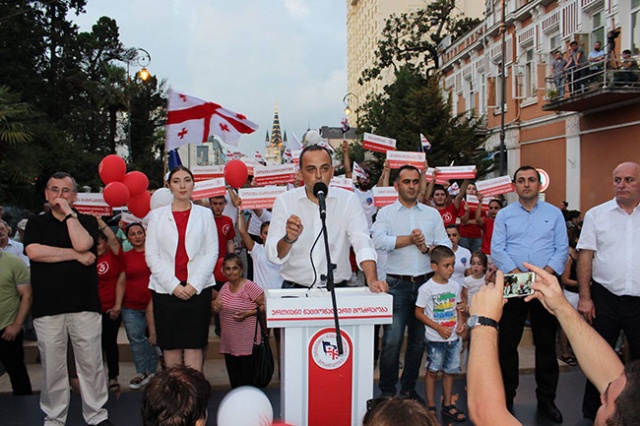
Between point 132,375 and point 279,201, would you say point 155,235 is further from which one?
point 132,375

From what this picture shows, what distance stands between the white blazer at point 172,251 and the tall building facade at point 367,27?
52.2m

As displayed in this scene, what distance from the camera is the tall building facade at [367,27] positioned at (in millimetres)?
68350

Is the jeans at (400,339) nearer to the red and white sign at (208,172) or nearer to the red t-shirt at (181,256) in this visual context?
the red t-shirt at (181,256)

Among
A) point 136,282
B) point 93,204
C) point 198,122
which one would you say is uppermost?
point 198,122

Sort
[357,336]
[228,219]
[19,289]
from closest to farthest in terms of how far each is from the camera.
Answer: [357,336] → [19,289] → [228,219]

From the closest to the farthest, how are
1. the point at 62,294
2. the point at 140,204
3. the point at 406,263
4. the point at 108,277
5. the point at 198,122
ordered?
1. the point at 62,294
2. the point at 406,263
3. the point at 108,277
4. the point at 140,204
5. the point at 198,122

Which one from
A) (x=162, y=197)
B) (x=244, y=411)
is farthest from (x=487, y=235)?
(x=244, y=411)

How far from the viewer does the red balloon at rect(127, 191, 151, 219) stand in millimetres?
6293

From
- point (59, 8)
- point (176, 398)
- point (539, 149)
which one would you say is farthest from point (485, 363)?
point (59, 8)

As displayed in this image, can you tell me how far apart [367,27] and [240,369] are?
81773 millimetres

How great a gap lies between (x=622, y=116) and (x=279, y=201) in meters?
14.7

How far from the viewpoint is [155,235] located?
4.20 meters

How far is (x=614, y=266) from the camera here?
4328 millimetres

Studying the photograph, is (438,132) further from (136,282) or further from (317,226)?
(317,226)
